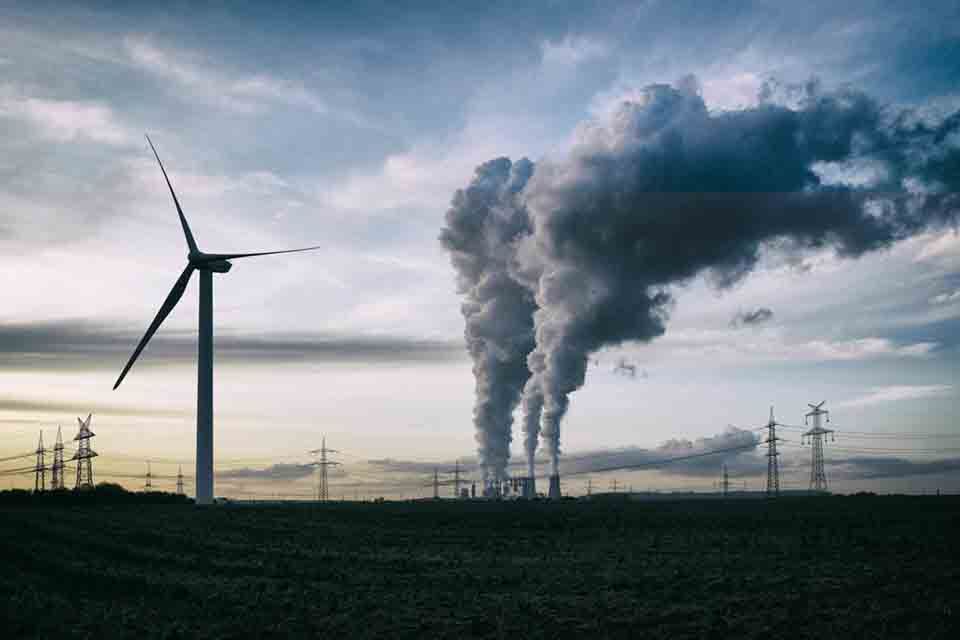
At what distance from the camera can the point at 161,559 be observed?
204ft

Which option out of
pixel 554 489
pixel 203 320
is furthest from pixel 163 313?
pixel 554 489

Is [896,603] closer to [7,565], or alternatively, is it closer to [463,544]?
[463,544]

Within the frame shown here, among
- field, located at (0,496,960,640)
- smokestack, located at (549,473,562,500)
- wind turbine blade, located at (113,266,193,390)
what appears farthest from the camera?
smokestack, located at (549,473,562,500)

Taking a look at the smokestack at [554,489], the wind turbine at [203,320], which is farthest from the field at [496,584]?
the smokestack at [554,489]

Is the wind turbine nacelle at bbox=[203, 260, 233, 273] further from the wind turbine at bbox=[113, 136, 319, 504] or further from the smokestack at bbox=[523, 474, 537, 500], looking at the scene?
the smokestack at bbox=[523, 474, 537, 500]

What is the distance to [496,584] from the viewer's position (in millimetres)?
46875

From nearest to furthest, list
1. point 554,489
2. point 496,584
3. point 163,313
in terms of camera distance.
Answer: point 496,584
point 163,313
point 554,489

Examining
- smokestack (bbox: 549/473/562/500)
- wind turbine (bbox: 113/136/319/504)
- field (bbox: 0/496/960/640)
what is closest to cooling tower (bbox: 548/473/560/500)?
smokestack (bbox: 549/473/562/500)

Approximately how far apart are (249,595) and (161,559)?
20.4m

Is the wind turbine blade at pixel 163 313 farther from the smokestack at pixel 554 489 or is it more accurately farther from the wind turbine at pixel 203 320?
the smokestack at pixel 554 489

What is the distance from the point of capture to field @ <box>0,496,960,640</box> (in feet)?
116

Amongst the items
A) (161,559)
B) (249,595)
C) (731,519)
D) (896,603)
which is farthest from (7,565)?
(731,519)

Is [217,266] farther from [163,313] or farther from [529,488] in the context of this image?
[529,488]

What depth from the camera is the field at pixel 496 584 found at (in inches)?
1390
